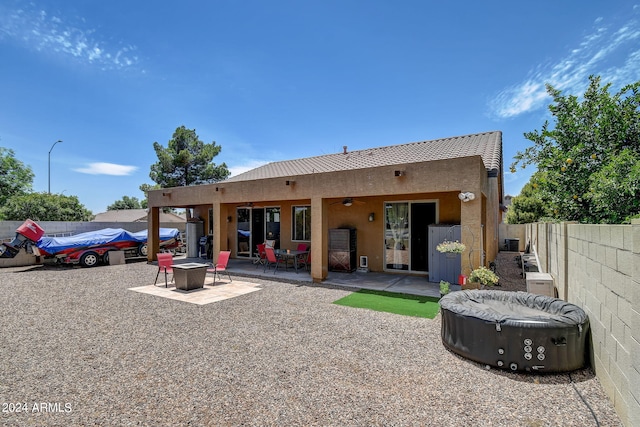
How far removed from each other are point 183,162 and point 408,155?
965 inches

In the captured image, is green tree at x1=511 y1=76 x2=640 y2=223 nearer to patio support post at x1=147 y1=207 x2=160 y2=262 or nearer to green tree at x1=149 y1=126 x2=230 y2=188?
patio support post at x1=147 y1=207 x2=160 y2=262

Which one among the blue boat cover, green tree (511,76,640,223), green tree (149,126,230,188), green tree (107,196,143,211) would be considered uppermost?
green tree (149,126,230,188)

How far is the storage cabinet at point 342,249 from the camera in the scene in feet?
36.5

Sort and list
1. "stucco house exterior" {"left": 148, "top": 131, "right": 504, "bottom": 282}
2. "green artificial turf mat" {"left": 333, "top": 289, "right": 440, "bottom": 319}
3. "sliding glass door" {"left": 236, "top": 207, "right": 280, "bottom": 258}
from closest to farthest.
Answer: "green artificial turf mat" {"left": 333, "top": 289, "right": 440, "bottom": 319} < "stucco house exterior" {"left": 148, "top": 131, "right": 504, "bottom": 282} < "sliding glass door" {"left": 236, "top": 207, "right": 280, "bottom": 258}

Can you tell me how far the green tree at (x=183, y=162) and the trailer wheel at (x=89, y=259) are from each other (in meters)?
17.3

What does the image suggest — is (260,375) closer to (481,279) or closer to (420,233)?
(481,279)

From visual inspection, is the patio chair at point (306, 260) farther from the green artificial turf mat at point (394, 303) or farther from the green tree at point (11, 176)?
the green tree at point (11, 176)

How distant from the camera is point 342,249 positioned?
11219 mm

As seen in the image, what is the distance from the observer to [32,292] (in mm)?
8859

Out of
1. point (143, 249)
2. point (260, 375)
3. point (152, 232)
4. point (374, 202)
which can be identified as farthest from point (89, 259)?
point (260, 375)

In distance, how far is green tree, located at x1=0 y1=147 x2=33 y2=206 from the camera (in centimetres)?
2984

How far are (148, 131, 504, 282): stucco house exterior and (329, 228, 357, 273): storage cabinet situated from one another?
34cm

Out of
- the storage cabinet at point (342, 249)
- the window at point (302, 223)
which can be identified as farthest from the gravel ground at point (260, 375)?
the window at point (302, 223)

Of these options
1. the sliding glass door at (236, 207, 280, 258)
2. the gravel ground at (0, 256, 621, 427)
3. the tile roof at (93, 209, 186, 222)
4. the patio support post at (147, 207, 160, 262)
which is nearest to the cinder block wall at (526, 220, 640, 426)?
the gravel ground at (0, 256, 621, 427)
